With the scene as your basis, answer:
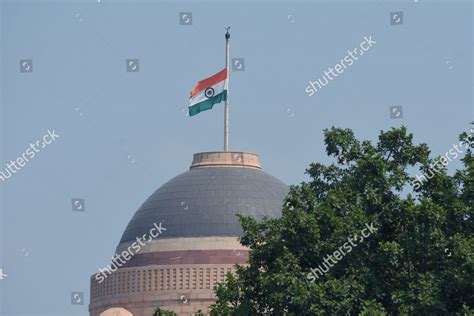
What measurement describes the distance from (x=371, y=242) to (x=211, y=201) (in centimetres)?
4347

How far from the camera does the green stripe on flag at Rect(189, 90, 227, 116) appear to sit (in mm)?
106438

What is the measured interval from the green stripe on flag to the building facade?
6.73m

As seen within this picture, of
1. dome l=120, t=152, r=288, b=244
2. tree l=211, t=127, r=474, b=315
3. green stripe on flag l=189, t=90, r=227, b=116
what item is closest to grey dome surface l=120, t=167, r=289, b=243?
dome l=120, t=152, r=288, b=244

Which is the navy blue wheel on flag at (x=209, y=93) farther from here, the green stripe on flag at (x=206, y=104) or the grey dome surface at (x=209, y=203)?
the grey dome surface at (x=209, y=203)

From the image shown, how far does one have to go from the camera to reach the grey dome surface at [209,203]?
111000 millimetres

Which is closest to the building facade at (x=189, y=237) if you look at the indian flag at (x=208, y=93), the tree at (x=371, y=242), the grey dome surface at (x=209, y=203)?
the grey dome surface at (x=209, y=203)

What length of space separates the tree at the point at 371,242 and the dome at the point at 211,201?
3791cm

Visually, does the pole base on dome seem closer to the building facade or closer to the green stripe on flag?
the building facade

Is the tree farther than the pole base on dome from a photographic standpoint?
No

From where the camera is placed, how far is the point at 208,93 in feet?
353

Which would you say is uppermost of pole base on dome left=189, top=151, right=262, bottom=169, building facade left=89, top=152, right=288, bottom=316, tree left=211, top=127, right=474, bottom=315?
pole base on dome left=189, top=151, right=262, bottom=169

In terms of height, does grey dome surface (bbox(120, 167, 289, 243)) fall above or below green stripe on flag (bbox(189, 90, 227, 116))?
below

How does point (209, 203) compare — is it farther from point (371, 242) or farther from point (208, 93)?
point (371, 242)

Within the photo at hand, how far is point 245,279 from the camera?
238 ft
